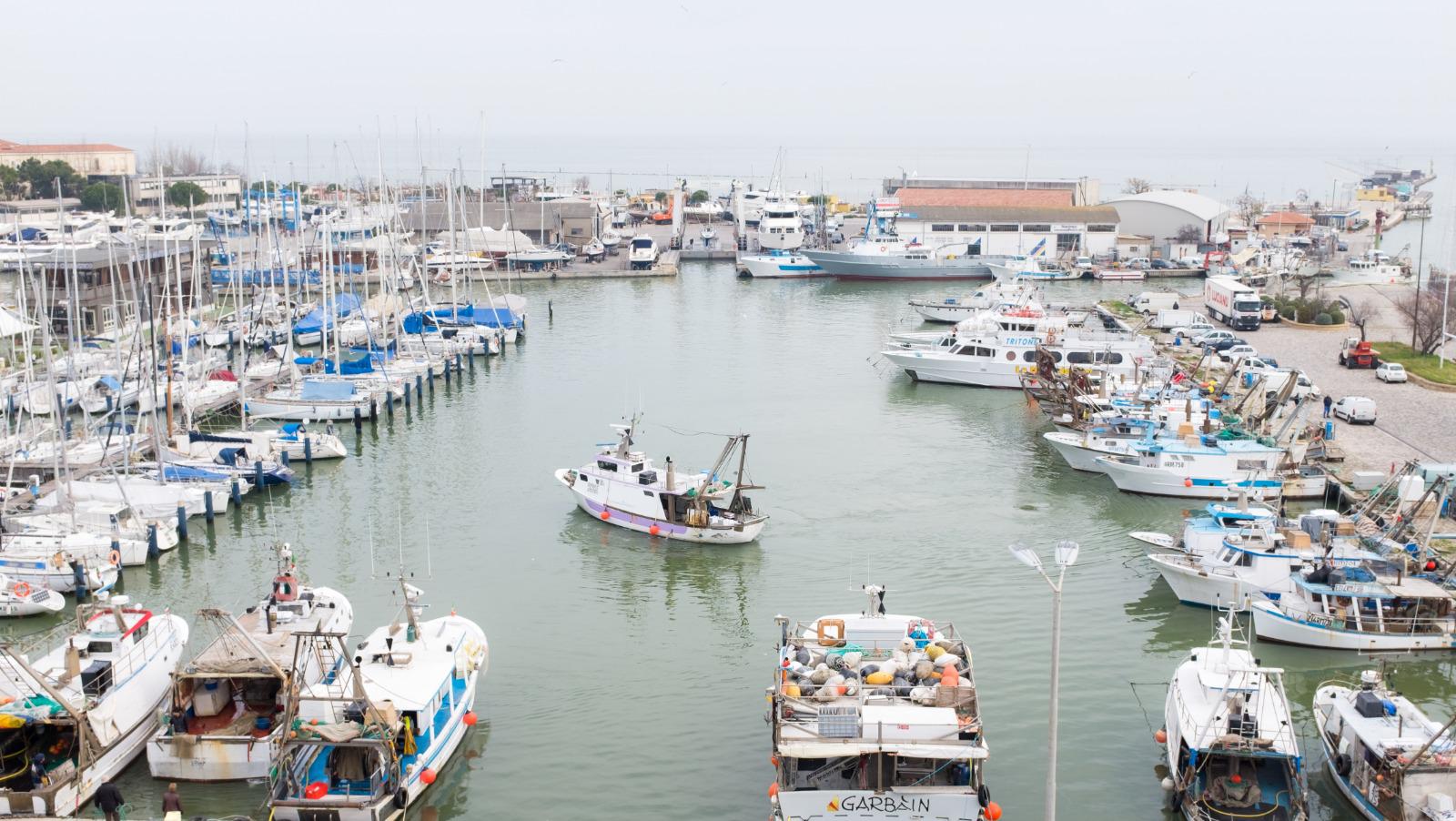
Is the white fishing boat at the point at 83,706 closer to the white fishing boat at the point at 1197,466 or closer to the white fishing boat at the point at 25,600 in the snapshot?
the white fishing boat at the point at 25,600

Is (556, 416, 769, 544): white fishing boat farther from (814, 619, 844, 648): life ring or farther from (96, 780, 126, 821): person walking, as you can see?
(96, 780, 126, 821): person walking

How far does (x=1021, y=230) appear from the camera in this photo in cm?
8500

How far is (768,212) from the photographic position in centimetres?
9481

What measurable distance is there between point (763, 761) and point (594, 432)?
21738 mm

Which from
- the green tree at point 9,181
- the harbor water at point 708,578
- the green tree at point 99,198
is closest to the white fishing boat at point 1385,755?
the harbor water at point 708,578

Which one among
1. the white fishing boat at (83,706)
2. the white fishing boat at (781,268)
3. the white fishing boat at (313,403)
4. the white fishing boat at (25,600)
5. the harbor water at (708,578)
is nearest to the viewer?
the white fishing boat at (83,706)

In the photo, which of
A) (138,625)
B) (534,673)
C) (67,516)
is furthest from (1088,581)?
(67,516)

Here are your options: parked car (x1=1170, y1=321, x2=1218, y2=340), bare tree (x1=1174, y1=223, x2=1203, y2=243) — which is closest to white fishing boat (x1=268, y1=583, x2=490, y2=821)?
parked car (x1=1170, y1=321, x2=1218, y2=340)

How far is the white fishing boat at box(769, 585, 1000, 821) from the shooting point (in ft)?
50.2

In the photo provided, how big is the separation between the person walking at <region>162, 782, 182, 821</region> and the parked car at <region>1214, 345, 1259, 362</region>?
1443 inches

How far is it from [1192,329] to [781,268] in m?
32.0

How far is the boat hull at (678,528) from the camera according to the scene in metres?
27.6

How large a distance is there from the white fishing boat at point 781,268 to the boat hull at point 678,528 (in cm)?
5219

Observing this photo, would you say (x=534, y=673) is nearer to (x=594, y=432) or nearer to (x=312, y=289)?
(x=594, y=432)
